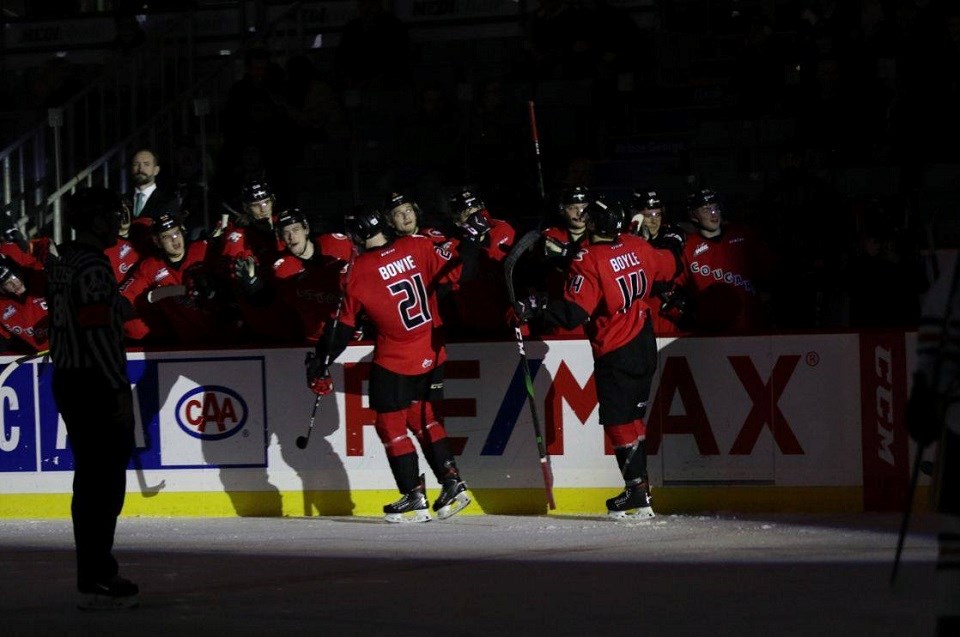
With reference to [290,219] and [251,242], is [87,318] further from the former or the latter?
[251,242]

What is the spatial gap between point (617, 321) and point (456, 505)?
Result: 1.57 meters

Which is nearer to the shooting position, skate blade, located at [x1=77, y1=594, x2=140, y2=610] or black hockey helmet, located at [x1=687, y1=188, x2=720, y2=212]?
skate blade, located at [x1=77, y1=594, x2=140, y2=610]

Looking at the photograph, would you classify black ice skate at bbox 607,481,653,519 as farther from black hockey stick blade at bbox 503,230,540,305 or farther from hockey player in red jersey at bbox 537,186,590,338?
black hockey stick blade at bbox 503,230,540,305

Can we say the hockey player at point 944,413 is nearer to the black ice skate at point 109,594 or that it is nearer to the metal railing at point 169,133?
the black ice skate at point 109,594

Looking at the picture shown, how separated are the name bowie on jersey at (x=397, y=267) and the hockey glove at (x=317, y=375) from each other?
681 millimetres

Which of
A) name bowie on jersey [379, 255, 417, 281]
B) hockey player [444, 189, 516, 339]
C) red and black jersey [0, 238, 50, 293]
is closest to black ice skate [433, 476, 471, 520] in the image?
hockey player [444, 189, 516, 339]

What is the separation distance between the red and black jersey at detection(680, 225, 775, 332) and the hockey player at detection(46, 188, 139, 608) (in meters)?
4.90

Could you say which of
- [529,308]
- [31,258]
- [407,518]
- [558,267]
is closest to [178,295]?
[31,258]

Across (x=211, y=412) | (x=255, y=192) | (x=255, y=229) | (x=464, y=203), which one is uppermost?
(x=255, y=192)

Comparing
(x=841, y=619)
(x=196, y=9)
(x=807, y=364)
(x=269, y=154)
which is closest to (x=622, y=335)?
(x=807, y=364)

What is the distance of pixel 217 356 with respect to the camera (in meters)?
11.7

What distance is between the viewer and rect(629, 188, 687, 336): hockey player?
447 inches

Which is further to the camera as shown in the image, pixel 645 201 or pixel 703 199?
pixel 645 201

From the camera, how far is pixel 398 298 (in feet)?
35.3
